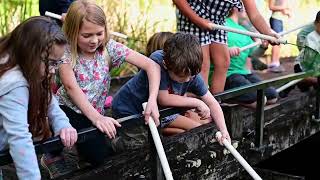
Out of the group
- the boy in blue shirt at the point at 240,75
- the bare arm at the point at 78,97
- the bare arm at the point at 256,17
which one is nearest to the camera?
the bare arm at the point at 78,97

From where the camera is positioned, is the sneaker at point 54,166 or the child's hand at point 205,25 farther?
the child's hand at point 205,25

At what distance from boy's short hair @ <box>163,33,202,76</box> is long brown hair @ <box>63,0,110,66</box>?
367 millimetres

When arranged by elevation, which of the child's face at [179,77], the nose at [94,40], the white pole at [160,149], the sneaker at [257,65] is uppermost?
the nose at [94,40]

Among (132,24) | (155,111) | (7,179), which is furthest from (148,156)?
(132,24)

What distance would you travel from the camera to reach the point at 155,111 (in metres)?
2.79

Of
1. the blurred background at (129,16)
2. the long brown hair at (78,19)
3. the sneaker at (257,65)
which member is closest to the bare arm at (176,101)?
the long brown hair at (78,19)

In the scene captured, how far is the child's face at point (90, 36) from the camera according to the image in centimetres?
286

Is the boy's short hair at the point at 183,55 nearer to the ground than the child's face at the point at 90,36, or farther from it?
nearer to the ground

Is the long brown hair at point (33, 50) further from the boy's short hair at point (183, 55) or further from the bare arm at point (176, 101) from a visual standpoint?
the bare arm at point (176, 101)

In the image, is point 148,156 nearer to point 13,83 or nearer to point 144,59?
point 144,59

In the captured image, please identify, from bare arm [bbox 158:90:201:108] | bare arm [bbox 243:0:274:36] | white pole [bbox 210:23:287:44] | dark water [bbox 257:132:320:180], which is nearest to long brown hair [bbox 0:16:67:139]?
bare arm [bbox 158:90:201:108]

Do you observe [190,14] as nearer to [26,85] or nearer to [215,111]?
[215,111]

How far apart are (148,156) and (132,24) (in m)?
4.40

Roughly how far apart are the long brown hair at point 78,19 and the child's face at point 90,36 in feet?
0.06
